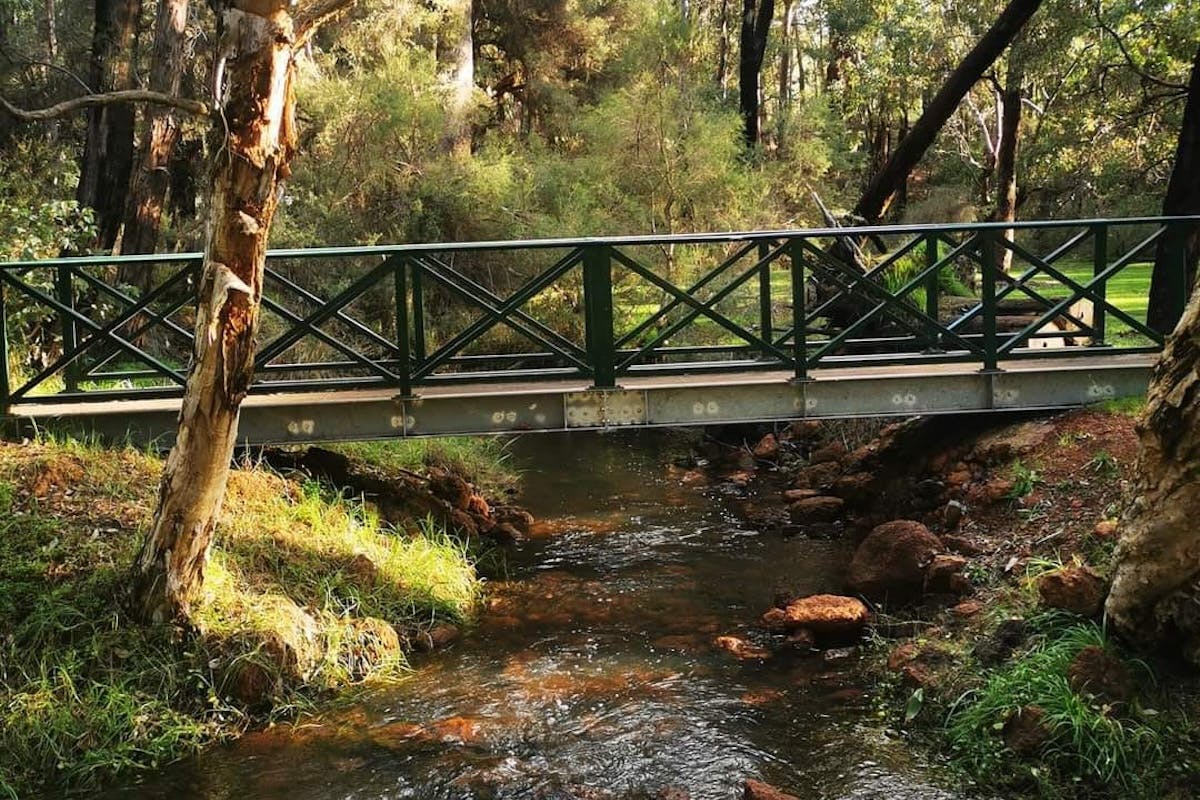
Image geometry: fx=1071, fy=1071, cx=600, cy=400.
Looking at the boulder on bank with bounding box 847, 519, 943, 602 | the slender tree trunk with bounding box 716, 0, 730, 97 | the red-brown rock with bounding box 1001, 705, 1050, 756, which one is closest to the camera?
the red-brown rock with bounding box 1001, 705, 1050, 756

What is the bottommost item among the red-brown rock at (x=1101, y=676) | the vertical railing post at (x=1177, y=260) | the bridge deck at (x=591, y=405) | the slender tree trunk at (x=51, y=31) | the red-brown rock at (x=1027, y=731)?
the red-brown rock at (x=1027, y=731)

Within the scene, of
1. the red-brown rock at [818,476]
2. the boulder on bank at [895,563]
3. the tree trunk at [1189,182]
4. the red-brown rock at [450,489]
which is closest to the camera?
the boulder on bank at [895,563]

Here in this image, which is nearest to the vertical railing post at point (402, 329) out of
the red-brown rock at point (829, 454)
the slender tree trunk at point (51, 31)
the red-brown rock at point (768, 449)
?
the red-brown rock at point (829, 454)

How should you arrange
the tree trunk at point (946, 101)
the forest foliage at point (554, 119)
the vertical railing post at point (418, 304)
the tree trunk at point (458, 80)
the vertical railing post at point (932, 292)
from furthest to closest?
the tree trunk at point (458, 80)
the forest foliage at point (554, 119)
the tree trunk at point (946, 101)
the vertical railing post at point (932, 292)
the vertical railing post at point (418, 304)

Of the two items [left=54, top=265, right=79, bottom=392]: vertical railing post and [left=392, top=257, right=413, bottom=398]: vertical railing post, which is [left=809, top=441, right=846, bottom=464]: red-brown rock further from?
[left=54, top=265, right=79, bottom=392]: vertical railing post

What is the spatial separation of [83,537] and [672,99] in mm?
12782

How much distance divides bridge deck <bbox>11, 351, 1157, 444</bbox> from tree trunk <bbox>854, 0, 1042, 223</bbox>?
671 centimetres

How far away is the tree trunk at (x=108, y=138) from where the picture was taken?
13.8 metres

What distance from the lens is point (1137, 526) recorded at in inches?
218

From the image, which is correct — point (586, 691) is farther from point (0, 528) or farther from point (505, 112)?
point (505, 112)

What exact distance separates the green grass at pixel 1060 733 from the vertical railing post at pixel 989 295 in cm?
325

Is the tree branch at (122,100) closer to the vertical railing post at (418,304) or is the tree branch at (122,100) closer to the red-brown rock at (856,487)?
the vertical railing post at (418,304)

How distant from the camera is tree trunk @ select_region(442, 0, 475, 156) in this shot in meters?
16.9

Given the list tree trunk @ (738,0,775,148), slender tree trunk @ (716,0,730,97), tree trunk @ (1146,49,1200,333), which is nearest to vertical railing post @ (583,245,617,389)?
tree trunk @ (1146,49,1200,333)
